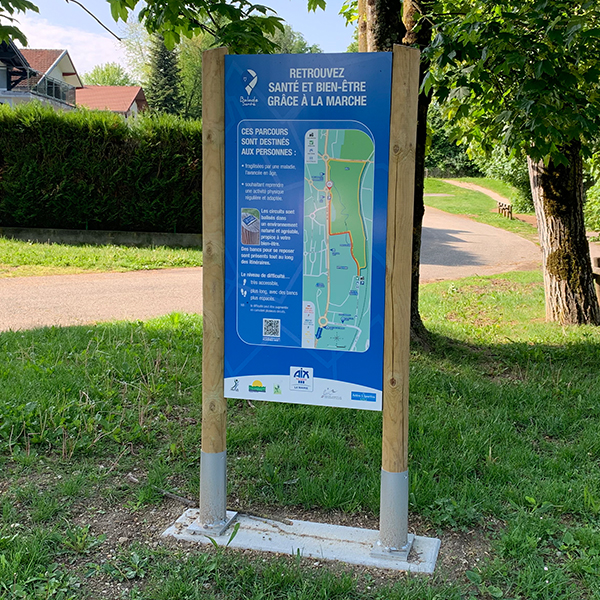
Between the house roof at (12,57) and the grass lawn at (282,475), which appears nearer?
the grass lawn at (282,475)

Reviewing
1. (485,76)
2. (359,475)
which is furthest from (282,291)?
(485,76)

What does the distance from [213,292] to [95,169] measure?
45.8 feet

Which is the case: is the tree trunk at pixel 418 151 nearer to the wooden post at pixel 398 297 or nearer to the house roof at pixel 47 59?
the wooden post at pixel 398 297

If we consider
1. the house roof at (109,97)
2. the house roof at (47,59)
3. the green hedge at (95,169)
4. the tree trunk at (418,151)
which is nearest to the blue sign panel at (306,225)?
the tree trunk at (418,151)

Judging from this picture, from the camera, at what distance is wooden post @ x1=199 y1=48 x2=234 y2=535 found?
324cm

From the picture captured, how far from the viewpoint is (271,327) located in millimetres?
3281

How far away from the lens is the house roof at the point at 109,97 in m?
52.9

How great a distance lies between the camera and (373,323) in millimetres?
3137

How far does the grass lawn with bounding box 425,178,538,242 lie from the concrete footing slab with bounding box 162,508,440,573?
21418mm

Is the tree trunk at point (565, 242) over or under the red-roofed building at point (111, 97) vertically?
under

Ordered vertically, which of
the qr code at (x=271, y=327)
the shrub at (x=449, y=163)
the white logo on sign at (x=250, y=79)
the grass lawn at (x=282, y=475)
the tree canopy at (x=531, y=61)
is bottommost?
the grass lawn at (x=282, y=475)

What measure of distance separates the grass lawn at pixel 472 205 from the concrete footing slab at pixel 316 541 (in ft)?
70.3

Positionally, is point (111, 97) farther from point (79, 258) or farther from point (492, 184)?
point (79, 258)

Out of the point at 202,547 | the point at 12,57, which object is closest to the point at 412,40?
the point at 202,547
